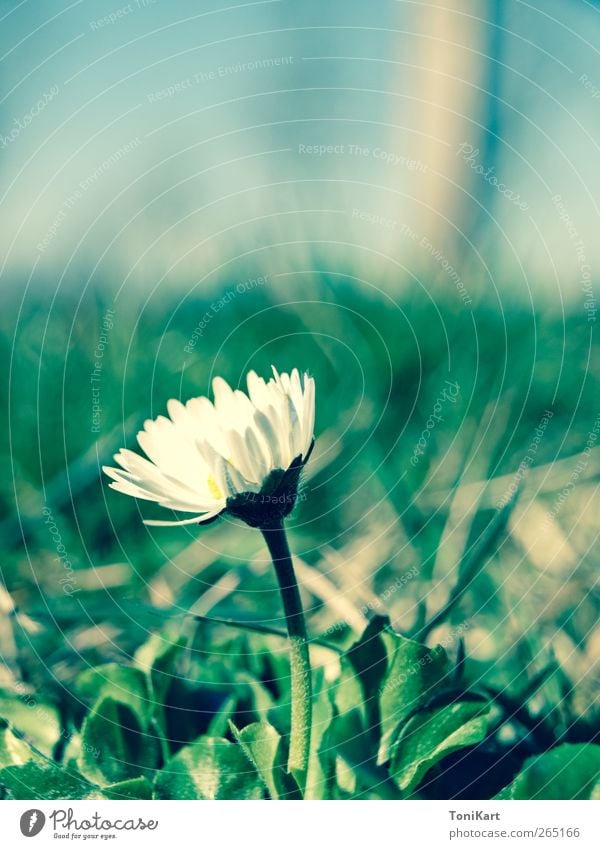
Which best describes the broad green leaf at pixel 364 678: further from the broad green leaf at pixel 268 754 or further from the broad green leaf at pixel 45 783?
the broad green leaf at pixel 45 783

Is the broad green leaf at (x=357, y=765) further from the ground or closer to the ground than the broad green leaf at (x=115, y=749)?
closer to the ground

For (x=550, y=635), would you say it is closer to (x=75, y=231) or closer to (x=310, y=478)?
(x=310, y=478)

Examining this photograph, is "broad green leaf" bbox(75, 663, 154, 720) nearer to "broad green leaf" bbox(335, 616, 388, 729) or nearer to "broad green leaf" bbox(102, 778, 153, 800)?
"broad green leaf" bbox(102, 778, 153, 800)

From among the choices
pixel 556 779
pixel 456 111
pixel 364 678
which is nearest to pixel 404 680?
pixel 364 678

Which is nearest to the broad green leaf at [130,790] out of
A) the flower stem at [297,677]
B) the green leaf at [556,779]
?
the flower stem at [297,677]

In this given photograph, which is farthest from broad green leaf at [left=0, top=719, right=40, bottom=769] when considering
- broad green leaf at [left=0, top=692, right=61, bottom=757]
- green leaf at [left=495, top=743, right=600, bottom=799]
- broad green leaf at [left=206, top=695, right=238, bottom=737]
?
green leaf at [left=495, top=743, right=600, bottom=799]
